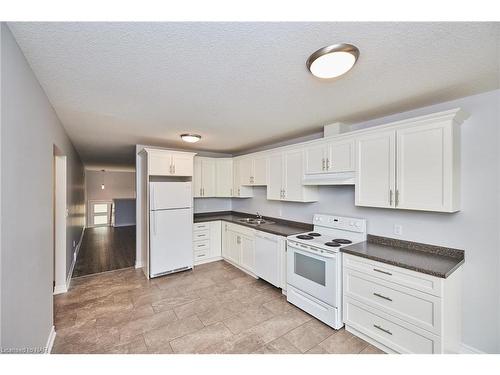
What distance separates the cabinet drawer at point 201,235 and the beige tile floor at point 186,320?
893mm

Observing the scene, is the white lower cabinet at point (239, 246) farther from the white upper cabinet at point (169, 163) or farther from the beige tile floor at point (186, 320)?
the white upper cabinet at point (169, 163)

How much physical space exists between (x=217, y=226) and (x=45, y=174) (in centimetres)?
302

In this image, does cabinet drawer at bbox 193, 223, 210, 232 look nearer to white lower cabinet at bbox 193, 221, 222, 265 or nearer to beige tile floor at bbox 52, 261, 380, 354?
white lower cabinet at bbox 193, 221, 222, 265

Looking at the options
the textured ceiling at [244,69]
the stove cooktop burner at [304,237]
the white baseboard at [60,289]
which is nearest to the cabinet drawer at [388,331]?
the stove cooktop burner at [304,237]

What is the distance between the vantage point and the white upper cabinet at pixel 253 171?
4016 millimetres

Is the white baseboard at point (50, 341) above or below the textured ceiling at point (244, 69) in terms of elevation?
below

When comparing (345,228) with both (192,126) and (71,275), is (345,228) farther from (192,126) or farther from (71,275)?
(71,275)

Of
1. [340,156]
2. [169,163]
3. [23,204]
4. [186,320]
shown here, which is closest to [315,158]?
[340,156]

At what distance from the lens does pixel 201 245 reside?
4367 mm

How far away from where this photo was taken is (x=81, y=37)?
1253 millimetres

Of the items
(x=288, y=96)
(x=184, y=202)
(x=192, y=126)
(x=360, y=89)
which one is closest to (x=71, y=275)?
(x=184, y=202)

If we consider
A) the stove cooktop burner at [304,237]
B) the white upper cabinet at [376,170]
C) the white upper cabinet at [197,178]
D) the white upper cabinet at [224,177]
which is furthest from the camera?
the white upper cabinet at [224,177]

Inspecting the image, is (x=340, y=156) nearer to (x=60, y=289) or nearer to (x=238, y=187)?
(x=238, y=187)

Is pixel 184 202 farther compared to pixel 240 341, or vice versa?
pixel 184 202
